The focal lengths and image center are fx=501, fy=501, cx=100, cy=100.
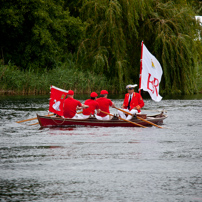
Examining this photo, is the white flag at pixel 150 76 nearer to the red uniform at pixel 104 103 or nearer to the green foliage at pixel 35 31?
the red uniform at pixel 104 103

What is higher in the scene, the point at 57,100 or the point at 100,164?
the point at 57,100

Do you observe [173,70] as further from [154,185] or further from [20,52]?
[154,185]

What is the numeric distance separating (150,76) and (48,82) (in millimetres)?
18042

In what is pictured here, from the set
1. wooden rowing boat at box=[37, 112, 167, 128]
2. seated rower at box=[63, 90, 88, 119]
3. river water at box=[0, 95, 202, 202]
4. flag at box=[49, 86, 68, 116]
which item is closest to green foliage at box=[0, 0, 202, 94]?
wooden rowing boat at box=[37, 112, 167, 128]

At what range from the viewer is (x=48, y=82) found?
119 feet

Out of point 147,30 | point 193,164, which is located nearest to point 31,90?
point 147,30

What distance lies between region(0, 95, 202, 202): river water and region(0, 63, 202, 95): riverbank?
18.8 meters

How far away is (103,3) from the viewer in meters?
34.1

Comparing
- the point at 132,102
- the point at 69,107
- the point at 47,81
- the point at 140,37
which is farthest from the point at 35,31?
the point at 69,107

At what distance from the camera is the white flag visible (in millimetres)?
18781

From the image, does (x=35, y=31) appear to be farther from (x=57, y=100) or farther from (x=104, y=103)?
(x=57, y=100)

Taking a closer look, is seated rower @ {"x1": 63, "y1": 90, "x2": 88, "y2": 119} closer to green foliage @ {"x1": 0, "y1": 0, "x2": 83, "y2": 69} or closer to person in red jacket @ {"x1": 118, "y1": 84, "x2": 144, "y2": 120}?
person in red jacket @ {"x1": 118, "y1": 84, "x2": 144, "y2": 120}

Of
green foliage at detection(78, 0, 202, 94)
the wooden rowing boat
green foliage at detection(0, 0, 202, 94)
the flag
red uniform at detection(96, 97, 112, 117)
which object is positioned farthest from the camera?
green foliage at detection(0, 0, 202, 94)

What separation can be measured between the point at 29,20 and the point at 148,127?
74.6 ft
